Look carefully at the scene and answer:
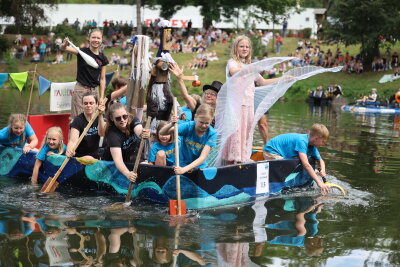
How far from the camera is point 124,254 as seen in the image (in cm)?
513

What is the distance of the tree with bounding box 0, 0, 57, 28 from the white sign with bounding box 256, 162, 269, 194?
3373 centimetres

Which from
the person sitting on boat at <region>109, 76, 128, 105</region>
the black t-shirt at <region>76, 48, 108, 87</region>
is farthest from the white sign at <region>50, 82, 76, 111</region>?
the person sitting on boat at <region>109, 76, 128, 105</region>

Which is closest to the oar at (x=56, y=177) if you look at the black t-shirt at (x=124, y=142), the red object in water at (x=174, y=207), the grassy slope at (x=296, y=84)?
the black t-shirt at (x=124, y=142)

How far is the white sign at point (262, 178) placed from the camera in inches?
296

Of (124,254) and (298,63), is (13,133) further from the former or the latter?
(298,63)

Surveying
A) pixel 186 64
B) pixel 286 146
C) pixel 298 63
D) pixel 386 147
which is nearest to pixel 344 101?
pixel 298 63

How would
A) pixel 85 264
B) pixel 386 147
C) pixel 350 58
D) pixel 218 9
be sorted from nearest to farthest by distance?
1. pixel 85 264
2. pixel 386 147
3. pixel 350 58
4. pixel 218 9

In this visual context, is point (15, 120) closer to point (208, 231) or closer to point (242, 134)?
point (242, 134)

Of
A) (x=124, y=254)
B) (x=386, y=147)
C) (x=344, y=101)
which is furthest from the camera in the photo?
(x=344, y=101)

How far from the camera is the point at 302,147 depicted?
26.6 feet

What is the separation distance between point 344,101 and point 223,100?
2305 centimetres

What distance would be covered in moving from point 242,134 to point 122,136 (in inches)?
56.5

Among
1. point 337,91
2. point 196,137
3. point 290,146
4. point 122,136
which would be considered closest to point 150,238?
point 196,137

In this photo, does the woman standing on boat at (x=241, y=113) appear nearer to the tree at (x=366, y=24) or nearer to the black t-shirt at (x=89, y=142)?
the black t-shirt at (x=89, y=142)
